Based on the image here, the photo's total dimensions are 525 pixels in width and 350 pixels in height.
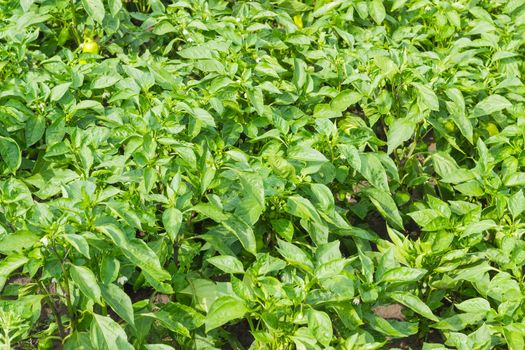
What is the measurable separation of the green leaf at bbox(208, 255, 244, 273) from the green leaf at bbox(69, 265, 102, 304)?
1.57 feet

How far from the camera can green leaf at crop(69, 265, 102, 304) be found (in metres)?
2.62

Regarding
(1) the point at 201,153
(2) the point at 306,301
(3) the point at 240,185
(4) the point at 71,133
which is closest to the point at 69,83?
(4) the point at 71,133

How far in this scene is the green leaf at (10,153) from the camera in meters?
3.45

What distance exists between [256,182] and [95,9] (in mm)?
1828

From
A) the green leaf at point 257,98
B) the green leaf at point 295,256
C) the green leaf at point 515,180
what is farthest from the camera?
the green leaf at point 257,98

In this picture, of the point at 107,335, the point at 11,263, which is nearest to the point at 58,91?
the point at 11,263

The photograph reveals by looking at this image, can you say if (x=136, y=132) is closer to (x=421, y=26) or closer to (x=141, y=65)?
(x=141, y=65)

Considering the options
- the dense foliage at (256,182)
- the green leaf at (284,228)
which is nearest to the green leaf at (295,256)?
the dense foliage at (256,182)

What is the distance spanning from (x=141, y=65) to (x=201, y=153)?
912 millimetres

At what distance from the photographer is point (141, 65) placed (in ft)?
13.2

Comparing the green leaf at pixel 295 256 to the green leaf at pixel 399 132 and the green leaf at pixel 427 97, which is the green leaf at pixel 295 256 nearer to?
the green leaf at pixel 399 132

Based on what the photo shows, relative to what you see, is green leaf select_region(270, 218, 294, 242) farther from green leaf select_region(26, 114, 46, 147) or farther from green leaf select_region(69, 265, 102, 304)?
green leaf select_region(26, 114, 46, 147)

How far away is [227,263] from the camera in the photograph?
2.98 m

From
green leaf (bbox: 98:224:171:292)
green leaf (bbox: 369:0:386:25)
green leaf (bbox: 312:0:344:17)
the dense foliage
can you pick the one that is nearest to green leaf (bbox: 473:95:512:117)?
the dense foliage
